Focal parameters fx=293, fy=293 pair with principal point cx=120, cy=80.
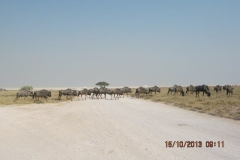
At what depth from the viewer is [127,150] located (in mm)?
11453

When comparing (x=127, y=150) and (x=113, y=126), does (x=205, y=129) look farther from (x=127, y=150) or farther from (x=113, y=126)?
(x=127, y=150)

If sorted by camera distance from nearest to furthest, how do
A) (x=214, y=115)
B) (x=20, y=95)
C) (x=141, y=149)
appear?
1. (x=141, y=149)
2. (x=214, y=115)
3. (x=20, y=95)

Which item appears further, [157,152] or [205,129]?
[205,129]

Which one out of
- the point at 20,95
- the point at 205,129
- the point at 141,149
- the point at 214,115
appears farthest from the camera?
the point at 20,95

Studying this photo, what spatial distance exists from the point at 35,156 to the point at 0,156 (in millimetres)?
1424

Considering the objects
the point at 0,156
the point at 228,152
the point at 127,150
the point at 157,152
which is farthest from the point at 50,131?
the point at 228,152

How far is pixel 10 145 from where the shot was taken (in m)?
13.4

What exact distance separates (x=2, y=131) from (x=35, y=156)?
7.72m

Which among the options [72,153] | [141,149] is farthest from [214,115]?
[72,153]

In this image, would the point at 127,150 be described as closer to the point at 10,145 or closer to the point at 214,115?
the point at 10,145
